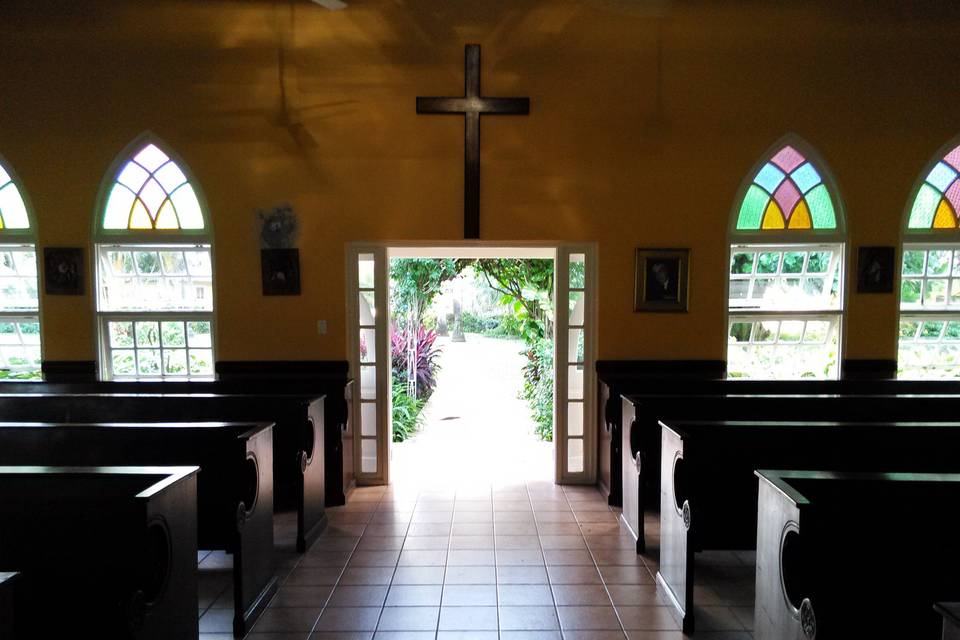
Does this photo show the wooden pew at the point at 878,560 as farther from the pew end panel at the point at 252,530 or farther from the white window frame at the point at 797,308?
the white window frame at the point at 797,308

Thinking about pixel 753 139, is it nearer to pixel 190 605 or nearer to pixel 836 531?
pixel 836 531

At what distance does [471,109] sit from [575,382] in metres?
2.48

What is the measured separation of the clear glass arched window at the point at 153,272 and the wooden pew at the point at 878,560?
4.65m

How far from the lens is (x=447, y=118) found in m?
A: 4.80

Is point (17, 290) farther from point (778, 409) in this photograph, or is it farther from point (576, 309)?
point (778, 409)

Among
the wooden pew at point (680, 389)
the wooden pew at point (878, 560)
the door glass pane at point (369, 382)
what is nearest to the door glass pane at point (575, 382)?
the wooden pew at point (680, 389)

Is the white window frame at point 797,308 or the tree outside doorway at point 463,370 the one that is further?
the tree outside doorway at point 463,370

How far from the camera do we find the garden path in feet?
17.0

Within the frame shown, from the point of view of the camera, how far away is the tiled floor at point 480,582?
2.77 meters

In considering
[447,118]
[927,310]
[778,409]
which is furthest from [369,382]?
[927,310]

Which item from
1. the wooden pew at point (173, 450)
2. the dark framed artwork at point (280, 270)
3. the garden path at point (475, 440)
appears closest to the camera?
the wooden pew at point (173, 450)

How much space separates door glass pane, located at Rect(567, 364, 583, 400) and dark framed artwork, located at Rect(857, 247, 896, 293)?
250 centimetres

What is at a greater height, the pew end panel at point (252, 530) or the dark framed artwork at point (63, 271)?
the dark framed artwork at point (63, 271)

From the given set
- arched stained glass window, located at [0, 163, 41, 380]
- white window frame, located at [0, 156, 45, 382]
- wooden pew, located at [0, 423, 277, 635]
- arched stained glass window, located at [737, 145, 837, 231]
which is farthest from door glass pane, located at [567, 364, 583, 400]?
arched stained glass window, located at [0, 163, 41, 380]
